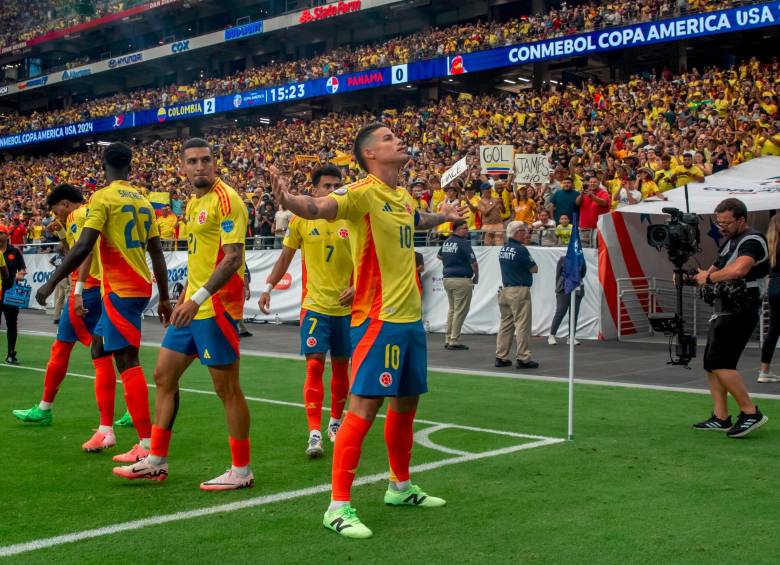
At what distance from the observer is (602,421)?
8109 millimetres

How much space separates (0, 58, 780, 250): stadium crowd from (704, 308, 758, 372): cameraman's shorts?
529cm

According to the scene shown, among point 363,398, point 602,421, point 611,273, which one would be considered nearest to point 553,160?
point 611,273

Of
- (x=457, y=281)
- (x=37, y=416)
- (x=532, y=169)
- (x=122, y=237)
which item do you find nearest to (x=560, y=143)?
(x=532, y=169)

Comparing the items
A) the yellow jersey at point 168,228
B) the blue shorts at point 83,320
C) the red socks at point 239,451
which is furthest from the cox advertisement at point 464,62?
the red socks at point 239,451

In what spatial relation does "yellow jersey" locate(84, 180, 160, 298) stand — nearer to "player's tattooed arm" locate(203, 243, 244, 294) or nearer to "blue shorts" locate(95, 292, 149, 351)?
"blue shorts" locate(95, 292, 149, 351)

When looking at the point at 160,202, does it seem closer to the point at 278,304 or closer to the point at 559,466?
the point at 278,304

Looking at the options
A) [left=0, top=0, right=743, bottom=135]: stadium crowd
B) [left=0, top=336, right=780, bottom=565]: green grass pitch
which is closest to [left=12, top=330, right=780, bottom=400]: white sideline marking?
[left=0, top=336, right=780, bottom=565]: green grass pitch

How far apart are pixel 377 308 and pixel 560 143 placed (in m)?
19.7

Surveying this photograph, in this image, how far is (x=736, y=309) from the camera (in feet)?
23.8

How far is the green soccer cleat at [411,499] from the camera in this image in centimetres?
523

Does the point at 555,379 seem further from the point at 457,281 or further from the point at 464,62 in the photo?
the point at 464,62

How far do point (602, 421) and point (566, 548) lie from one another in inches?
152

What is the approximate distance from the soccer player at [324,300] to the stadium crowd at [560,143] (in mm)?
3351

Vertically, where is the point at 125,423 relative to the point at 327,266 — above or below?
below
